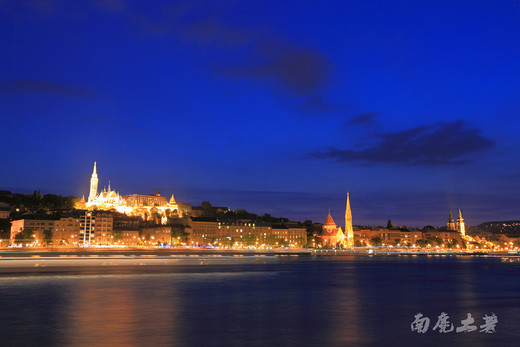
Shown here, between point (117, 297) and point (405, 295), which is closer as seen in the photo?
point (117, 297)

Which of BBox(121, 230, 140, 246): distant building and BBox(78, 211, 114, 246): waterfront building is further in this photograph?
BBox(121, 230, 140, 246): distant building

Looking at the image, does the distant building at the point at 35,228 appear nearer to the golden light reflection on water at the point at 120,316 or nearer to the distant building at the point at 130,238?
the distant building at the point at 130,238

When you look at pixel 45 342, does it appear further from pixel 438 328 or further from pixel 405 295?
pixel 405 295

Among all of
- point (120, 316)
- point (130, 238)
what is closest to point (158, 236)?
point (130, 238)

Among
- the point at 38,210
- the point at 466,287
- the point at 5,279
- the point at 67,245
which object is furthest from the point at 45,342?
the point at 38,210

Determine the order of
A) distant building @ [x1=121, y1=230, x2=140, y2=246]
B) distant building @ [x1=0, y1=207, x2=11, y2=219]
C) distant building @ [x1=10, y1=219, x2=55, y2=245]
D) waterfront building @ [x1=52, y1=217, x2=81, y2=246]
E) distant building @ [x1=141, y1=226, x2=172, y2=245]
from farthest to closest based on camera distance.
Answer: distant building @ [x1=141, y1=226, x2=172, y2=245] → distant building @ [x1=0, y1=207, x2=11, y2=219] → distant building @ [x1=121, y1=230, x2=140, y2=246] → waterfront building @ [x1=52, y1=217, x2=81, y2=246] → distant building @ [x1=10, y1=219, x2=55, y2=245]

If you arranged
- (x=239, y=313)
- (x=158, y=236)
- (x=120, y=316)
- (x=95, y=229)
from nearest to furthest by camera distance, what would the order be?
(x=120, y=316), (x=239, y=313), (x=95, y=229), (x=158, y=236)

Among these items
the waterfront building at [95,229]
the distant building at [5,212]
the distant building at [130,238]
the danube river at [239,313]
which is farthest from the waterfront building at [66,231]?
the danube river at [239,313]

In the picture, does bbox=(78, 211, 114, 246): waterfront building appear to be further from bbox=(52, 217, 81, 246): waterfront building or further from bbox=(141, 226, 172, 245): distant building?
bbox=(141, 226, 172, 245): distant building

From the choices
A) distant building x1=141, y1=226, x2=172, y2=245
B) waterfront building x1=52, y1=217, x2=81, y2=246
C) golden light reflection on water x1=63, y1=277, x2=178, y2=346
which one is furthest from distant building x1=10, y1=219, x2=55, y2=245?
golden light reflection on water x1=63, y1=277, x2=178, y2=346

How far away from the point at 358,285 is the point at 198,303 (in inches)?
767

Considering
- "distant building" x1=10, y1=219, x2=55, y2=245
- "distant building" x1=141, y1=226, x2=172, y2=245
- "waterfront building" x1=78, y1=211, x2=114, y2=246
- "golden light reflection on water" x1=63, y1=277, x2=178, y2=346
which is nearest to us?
"golden light reflection on water" x1=63, y1=277, x2=178, y2=346

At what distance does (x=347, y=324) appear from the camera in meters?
22.2

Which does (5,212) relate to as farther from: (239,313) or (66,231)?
(239,313)
